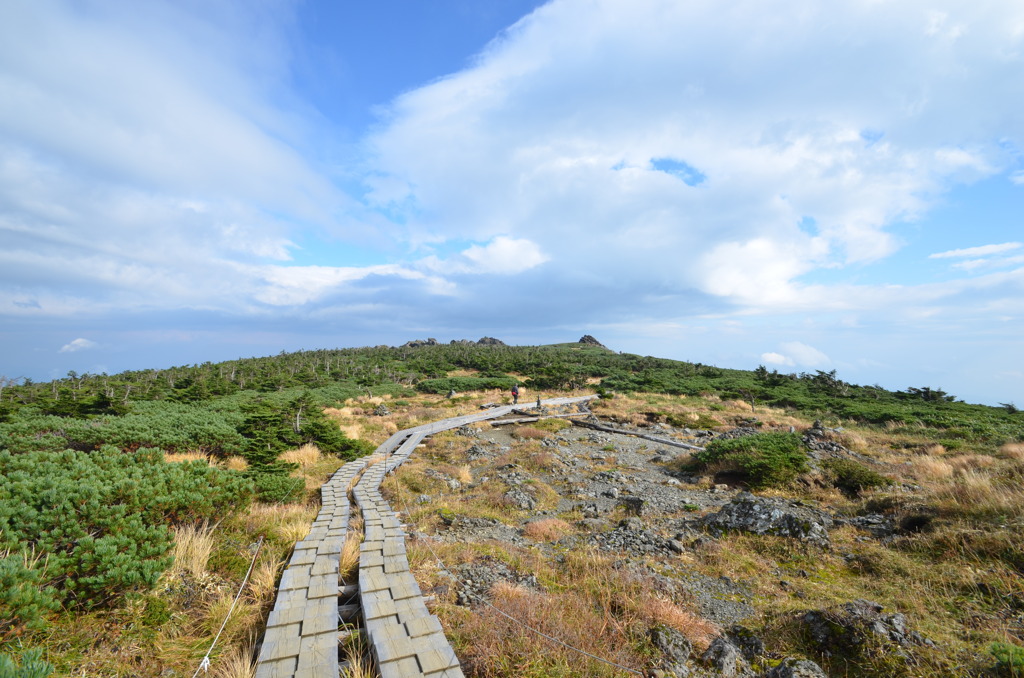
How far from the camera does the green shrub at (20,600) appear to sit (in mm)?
3514

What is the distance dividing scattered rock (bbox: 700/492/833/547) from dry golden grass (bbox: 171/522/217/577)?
9907 millimetres

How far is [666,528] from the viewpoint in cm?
936

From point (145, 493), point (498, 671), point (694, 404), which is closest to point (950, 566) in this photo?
point (498, 671)

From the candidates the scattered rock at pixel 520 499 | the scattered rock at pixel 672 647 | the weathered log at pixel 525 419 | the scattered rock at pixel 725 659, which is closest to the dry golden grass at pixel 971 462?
the scattered rock at pixel 725 659

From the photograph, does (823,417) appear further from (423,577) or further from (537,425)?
(423,577)

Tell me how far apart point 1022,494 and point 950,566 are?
3325 mm

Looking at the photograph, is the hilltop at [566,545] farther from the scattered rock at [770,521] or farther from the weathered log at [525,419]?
the weathered log at [525,419]

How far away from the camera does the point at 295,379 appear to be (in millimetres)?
44438

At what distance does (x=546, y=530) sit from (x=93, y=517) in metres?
7.84

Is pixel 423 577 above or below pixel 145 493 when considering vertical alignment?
below

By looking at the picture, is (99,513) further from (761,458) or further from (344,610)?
(761,458)

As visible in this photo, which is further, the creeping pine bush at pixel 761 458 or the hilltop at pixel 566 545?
the creeping pine bush at pixel 761 458

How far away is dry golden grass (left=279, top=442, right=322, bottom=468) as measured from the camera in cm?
1385

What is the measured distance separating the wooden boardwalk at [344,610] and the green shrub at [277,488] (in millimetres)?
1528
